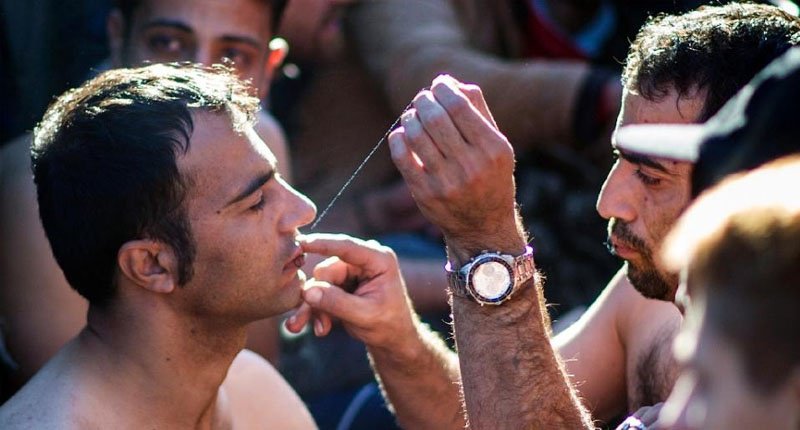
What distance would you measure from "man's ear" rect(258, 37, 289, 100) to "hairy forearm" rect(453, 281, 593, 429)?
80.5 inches

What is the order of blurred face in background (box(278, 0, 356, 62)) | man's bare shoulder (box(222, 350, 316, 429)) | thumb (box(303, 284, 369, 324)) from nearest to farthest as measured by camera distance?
thumb (box(303, 284, 369, 324))
man's bare shoulder (box(222, 350, 316, 429))
blurred face in background (box(278, 0, 356, 62))

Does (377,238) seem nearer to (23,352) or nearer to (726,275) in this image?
(23,352)

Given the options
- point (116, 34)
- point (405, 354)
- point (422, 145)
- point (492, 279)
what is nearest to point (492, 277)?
point (492, 279)

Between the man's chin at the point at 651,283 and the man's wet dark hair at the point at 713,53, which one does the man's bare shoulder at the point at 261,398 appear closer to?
the man's chin at the point at 651,283

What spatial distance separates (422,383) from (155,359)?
68cm

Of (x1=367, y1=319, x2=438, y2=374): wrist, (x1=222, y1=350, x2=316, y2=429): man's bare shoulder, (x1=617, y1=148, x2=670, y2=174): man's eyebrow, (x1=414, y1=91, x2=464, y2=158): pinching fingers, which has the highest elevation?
(x1=414, y1=91, x2=464, y2=158): pinching fingers

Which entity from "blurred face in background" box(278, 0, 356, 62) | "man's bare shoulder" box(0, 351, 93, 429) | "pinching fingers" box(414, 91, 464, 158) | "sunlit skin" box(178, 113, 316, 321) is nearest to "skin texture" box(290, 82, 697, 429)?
"pinching fingers" box(414, 91, 464, 158)

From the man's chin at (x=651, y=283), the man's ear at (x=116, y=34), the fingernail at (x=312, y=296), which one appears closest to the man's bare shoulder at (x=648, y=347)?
the man's chin at (x=651, y=283)

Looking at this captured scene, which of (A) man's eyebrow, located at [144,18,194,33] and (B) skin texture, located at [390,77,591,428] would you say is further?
(A) man's eyebrow, located at [144,18,194,33]

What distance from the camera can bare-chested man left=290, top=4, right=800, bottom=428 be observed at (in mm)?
2287

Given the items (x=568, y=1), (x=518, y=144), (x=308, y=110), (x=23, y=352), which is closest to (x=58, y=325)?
(x=23, y=352)

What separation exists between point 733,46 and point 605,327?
84 cm

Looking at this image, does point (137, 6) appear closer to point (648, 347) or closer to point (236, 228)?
point (236, 228)

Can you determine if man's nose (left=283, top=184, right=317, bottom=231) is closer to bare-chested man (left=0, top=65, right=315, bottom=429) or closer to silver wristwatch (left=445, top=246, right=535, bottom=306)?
bare-chested man (left=0, top=65, right=315, bottom=429)
